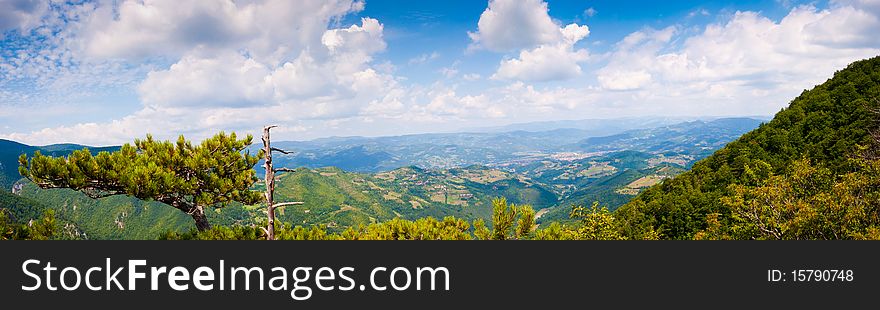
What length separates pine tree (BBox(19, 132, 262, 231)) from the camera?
31.7 ft

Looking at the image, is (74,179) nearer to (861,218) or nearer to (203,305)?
(203,305)

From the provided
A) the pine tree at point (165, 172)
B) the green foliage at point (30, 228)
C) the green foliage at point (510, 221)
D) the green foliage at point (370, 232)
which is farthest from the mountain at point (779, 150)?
the green foliage at point (30, 228)

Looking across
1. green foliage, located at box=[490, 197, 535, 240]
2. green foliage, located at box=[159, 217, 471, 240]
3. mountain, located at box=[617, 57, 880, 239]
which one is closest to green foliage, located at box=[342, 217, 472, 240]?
green foliage, located at box=[159, 217, 471, 240]

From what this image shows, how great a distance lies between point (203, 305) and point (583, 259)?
256 inches

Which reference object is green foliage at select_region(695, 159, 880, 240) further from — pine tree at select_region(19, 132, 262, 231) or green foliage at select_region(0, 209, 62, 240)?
green foliage at select_region(0, 209, 62, 240)

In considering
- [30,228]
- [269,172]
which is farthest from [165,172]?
[30,228]

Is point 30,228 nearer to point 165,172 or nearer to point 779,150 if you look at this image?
point 165,172

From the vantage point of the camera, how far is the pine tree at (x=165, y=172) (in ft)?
31.7

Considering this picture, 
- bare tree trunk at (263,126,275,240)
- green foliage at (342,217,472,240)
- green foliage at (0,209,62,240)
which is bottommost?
green foliage at (342,217,472,240)

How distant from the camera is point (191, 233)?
11.3 meters

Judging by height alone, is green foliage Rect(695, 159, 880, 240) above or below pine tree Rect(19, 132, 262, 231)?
below

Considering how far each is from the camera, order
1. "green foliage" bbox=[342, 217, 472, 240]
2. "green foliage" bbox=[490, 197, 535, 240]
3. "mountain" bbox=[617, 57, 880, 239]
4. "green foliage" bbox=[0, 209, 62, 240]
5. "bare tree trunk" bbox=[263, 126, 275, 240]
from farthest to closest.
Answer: "mountain" bbox=[617, 57, 880, 239]
"green foliage" bbox=[490, 197, 535, 240]
"green foliage" bbox=[342, 217, 472, 240]
"bare tree trunk" bbox=[263, 126, 275, 240]
"green foliage" bbox=[0, 209, 62, 240]

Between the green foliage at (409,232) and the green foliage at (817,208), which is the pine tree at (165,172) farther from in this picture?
the green foliage at (817,208)

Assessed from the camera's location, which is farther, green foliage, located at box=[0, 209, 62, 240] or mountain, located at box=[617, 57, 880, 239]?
mountain, located at box=[617, 57, 880, 239]
